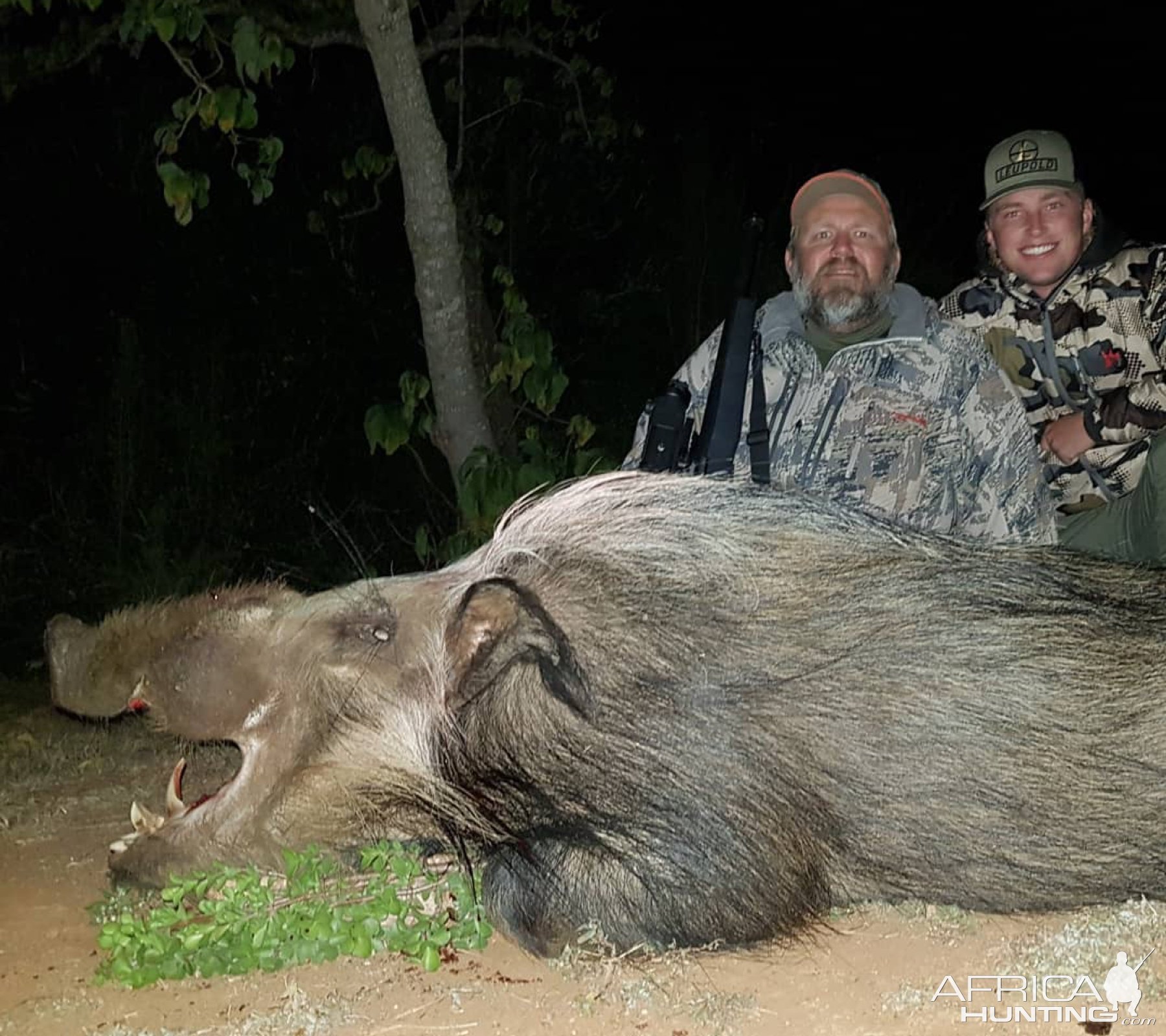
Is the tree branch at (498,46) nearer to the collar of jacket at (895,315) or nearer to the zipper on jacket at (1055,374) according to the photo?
the collar of jacket at (895,315)

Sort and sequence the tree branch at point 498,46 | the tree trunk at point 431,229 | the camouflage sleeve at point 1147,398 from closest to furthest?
1. the camouflage sleeve at point 1147,398
2. the tree trunk at point 431,229
3. the tree branch at point 498,46

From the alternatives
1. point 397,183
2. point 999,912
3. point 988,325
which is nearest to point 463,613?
point 999,912

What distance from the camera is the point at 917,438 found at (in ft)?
12.8

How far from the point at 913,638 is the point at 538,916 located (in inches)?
33.6

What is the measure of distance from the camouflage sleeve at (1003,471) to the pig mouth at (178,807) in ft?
6.55

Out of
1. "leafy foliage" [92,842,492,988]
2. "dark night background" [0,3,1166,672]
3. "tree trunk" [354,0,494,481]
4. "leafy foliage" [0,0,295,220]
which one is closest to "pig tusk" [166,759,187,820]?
"leafy foliage" [92,842,492,988]

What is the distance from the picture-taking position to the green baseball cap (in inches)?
169

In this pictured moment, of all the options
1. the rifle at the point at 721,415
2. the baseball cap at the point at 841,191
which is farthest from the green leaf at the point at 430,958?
the baseball cap at the point at 841,191

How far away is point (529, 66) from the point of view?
373 inches

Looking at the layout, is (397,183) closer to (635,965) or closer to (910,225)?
(910,225)

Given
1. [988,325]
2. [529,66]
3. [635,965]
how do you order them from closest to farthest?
[635,965], [988,325], [529,66]

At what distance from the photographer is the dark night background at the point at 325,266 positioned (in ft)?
26.2

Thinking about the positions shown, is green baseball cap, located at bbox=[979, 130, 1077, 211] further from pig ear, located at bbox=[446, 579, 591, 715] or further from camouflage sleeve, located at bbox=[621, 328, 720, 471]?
pig ear, located at bbox=[446, 579, 591, 715]

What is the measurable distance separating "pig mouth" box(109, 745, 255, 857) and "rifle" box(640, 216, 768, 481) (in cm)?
138
